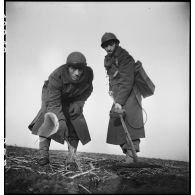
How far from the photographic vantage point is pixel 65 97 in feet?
18.2

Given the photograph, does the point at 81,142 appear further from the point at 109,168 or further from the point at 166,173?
the point at 166,173

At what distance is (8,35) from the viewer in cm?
547

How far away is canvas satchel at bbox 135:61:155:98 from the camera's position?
5387mm

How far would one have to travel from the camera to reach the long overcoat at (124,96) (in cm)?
526

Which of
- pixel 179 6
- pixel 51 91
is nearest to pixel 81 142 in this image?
pixel 51 91

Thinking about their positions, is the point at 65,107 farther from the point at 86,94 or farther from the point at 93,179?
the point at 93,179

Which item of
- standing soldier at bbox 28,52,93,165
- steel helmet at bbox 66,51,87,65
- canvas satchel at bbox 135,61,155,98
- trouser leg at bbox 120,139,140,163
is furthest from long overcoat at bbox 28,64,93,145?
canvas satchel at bbox 135,61,155,98

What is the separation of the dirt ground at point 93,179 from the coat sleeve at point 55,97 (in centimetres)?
88

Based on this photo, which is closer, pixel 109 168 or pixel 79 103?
pixel 109 168

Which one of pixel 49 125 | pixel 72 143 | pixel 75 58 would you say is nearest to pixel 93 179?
pixel 72 143

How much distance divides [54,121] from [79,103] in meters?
0.60

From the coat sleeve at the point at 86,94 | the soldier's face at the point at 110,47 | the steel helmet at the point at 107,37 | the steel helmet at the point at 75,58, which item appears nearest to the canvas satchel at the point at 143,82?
the soldier's face at the point at 110,47

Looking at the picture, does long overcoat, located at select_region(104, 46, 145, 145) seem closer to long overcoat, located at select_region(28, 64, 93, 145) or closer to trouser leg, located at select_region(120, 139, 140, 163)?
trouser leg, located at select_region(120, 139, 140, 163)

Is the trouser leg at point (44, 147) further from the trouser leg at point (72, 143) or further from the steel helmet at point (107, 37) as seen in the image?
the steel helmet at point (107, 37)
